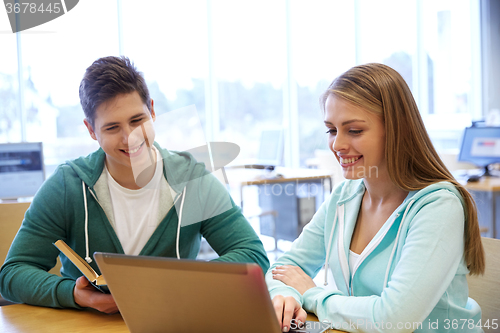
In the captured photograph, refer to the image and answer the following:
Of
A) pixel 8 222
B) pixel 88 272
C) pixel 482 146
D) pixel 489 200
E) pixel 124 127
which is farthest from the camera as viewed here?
pixel 482 146

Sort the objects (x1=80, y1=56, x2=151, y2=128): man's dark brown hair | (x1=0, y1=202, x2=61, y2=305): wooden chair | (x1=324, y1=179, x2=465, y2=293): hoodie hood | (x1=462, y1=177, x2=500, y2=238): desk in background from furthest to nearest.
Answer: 1. (x1=462, y1=177, x2=500, y2=238): desk in background
2. (x1=0, y1=202, x2=61, y2=305): wooden chair
3. (x1=80, y1=56, x2=151, y2=128): man's dark brown hair
4. (x1=324, y1=179, x2=465, y2=293): hoodie hood

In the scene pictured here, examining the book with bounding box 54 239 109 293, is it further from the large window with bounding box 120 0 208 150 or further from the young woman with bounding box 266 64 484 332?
the large window with bounding box 120 0 208 150

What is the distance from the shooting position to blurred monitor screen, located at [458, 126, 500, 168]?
12.1 ft

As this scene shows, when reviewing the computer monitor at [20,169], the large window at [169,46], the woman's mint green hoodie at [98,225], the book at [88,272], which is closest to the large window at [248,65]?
the large window at [169,46]

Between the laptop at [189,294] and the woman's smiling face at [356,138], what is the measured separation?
0.55 meters

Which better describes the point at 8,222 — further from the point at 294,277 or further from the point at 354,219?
the point at 354,219

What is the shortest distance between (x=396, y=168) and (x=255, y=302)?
0.56 m

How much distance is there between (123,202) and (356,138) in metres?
0.71

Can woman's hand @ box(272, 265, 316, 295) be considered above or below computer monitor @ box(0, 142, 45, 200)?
below

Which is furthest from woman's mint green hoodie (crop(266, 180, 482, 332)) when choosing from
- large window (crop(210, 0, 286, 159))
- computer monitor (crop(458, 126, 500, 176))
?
large window (crop(210, 0, 286, 159))

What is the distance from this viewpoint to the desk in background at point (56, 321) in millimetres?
989

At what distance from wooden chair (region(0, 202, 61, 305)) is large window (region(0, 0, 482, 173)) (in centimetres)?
250

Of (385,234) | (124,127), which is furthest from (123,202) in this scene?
(385,234)

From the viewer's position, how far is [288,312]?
93 cm
